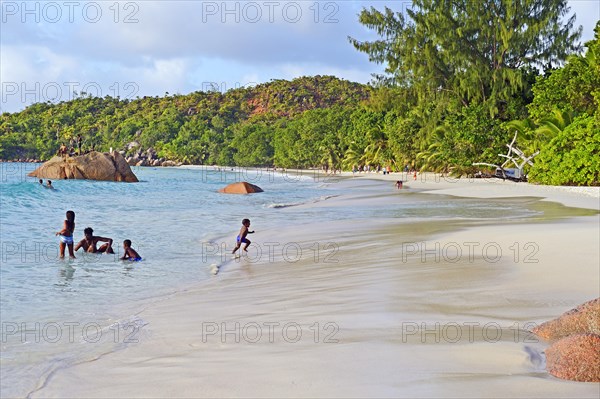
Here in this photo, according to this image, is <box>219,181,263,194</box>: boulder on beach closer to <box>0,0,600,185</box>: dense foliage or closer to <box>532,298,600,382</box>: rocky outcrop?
<box>0,0,600,185</box>: dense foliage

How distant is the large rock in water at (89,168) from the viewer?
54.1 meters

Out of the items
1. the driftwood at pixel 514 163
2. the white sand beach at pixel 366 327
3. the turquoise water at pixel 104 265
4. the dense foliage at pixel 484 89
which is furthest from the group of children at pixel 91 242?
the driftwood at pixel 514 163

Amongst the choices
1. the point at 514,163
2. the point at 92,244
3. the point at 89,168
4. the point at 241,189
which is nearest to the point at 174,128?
the point at 89,168

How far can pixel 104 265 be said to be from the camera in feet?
41.8

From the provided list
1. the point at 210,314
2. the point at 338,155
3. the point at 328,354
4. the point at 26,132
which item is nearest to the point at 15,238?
the point at 210,314

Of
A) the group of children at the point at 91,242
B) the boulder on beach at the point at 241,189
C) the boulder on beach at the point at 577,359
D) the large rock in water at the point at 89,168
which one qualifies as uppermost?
the large rock in water at the point at 89,168

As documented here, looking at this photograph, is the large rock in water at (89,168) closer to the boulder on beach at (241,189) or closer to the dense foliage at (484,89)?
the boulder on beach at (241,189)

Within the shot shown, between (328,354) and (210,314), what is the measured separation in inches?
107

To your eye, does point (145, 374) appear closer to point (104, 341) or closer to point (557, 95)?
point (104, 341)

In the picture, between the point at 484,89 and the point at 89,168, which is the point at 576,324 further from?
the point at 89,168

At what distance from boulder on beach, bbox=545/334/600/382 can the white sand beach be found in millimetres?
94

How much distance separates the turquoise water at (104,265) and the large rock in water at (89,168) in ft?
73.9

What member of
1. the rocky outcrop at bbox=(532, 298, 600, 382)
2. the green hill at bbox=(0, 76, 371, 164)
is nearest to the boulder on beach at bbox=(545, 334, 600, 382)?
the rocky outcrop at bbox=(532, 298, 600, 382)

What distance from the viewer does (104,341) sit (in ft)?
21.6
